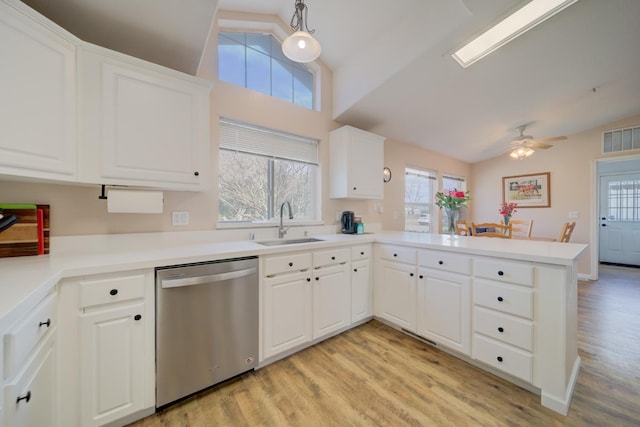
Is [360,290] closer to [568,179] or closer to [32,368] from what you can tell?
[32,368]

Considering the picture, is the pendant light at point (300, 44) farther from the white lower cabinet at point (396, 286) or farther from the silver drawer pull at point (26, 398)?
the silver drawer pull at point (26, 398)

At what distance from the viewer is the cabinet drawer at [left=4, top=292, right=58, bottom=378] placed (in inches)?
30.5

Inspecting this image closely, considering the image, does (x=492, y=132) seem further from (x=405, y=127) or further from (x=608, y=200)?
(x=608, y=200)

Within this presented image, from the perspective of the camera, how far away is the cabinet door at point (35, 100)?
1122mm

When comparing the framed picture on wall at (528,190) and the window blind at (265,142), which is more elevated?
the window blind at (265,142)

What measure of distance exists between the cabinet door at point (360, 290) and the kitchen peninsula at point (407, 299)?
0.06m

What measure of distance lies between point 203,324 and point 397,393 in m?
1.34

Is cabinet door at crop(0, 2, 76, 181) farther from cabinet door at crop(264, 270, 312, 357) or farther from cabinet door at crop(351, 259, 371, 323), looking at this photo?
cabinet door at crop(351, 259, 371, 323)

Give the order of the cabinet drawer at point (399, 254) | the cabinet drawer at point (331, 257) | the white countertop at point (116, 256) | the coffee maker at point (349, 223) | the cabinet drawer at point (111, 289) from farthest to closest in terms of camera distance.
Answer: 1. the coffee maker at point (349, 223)
2. the cabinet drawer at point (399, 254)
3. the cabinet drawer at point (331, 257)
4. the cabinet drawer at point (111, 289)
5. the white countertop at point (116, 256)

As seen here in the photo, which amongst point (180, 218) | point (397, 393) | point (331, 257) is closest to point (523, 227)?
point (331, 257)

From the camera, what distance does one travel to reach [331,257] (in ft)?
7.33

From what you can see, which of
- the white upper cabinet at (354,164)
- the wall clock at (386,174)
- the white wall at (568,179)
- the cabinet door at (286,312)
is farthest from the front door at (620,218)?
the cabinet door at (286,312)

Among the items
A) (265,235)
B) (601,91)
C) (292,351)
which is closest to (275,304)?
(292,351)

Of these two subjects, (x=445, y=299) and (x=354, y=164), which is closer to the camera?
(x=445, y=299)
